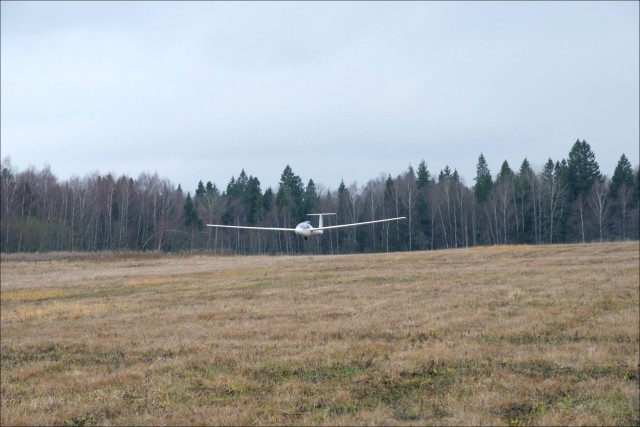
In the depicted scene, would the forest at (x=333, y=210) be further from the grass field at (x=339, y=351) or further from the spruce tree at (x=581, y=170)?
the grass field at (x=339, y=351)

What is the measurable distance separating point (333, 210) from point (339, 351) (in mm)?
6113

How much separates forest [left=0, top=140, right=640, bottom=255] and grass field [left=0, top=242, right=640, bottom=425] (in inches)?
96.7

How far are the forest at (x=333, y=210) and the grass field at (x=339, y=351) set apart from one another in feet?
8.06

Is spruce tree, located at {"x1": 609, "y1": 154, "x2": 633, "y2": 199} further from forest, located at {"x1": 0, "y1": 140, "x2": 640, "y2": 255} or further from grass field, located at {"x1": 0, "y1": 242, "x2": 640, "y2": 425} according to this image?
grass field, located at {"x1": 0, "y1": 242, "x2": 640, "y2": 425}

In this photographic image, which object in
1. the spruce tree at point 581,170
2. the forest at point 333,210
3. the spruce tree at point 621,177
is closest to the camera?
the forest at point 333,210

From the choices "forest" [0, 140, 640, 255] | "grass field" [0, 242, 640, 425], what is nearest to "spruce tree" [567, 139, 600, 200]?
"forest" [0, 140, 640, 255]

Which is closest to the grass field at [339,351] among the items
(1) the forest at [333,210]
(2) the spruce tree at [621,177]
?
(1) the forest at [333,210]

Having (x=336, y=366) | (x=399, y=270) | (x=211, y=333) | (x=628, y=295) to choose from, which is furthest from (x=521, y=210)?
(x=336, y=366)

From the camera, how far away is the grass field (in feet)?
33.4

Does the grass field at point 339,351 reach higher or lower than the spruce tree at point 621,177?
lower

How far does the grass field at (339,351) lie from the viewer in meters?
10.2

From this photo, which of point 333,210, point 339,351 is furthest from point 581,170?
point 339,351

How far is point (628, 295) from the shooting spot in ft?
73.5

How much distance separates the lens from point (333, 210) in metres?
20.1
